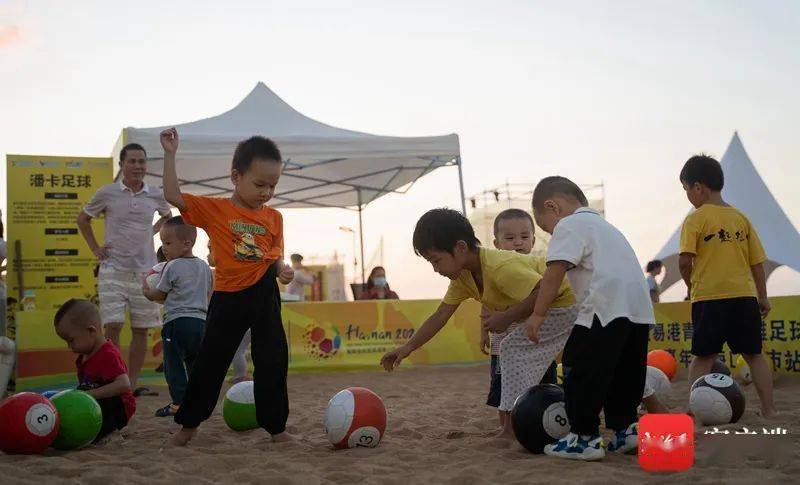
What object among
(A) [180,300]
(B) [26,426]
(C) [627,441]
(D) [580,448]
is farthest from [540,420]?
(A) [180,300]

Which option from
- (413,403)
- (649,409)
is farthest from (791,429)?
(413,403)

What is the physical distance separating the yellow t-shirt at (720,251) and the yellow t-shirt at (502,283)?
4.28ft

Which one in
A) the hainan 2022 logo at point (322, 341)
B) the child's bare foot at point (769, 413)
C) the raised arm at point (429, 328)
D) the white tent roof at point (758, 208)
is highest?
the white tent roof at point (758, 208)

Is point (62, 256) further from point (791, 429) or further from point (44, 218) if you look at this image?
point (791, 429)

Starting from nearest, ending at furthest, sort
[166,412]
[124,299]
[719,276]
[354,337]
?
[719,276]
[166,412]
[124,299]
[354,337]

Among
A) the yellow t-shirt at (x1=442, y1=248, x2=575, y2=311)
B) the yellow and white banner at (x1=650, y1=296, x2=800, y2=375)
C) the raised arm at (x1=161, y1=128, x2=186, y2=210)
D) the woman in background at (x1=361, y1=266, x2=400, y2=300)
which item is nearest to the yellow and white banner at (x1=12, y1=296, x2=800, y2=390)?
the yellow and white banner at (x1=650, y1=296, x2=800, y2=375)

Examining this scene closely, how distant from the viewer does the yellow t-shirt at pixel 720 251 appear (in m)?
4.99

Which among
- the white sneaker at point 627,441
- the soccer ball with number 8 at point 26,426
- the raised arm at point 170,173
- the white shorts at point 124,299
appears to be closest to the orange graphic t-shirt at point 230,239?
the raised arm at point 170,173

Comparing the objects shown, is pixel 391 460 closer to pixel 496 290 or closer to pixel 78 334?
pixel 496 290

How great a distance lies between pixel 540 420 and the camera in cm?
366

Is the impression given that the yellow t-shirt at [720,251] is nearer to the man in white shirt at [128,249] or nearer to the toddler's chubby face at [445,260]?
the toddler's chubby face at [445,260]

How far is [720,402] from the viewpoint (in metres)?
4.52

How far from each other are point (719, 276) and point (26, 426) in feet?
13.6

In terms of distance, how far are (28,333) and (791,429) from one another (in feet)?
24.0
